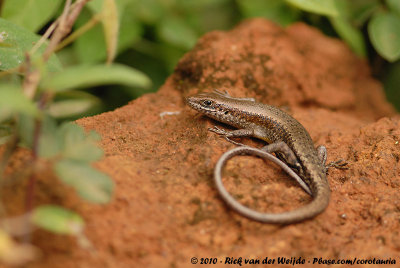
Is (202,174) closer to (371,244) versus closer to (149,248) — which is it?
(149,248)

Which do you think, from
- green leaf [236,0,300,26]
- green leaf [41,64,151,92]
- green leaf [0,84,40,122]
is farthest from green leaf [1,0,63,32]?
green leaf [236,0,300,26]

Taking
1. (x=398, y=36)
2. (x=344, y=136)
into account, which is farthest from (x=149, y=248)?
(x=398, y=36)

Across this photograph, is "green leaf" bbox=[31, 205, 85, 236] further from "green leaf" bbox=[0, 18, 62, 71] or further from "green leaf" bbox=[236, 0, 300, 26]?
"green leaf" bbox=[236, 0, 300, 26]

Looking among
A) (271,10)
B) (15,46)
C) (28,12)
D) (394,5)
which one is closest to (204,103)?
(15,46)

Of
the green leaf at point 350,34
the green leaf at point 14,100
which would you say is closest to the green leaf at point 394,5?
the green leaf at point 350,34

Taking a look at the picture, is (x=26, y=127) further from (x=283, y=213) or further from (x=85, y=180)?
(x=283, y=213)
